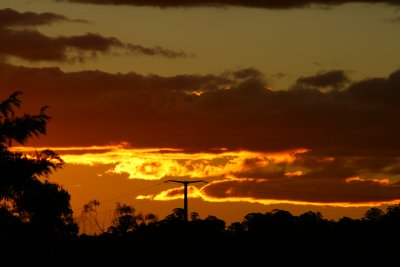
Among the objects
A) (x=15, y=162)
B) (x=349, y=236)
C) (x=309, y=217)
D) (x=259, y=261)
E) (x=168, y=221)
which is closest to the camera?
(x=15, y=162)

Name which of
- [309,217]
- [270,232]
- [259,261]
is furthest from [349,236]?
[309,217]

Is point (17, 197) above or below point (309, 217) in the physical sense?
below

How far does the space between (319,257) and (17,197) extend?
7175 centimetres

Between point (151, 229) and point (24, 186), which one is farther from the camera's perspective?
point (151, 229)

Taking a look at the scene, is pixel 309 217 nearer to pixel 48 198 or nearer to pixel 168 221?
pixel 168 221

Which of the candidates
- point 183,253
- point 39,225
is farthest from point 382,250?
point 39,225

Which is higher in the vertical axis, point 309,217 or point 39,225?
point 309,217

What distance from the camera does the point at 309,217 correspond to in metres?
157

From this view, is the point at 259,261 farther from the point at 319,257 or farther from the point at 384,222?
the point at 384,222

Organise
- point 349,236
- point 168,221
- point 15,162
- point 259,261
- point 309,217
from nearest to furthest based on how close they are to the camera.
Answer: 1. point 15,162
2. point 259,261
3. point 349,236
4. point 168,221
5. point 309,217

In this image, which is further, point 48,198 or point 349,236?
point 349,236

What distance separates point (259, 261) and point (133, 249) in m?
13.2

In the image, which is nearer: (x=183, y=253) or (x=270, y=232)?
(x=183, y=253)

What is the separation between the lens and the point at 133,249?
4400 inches
